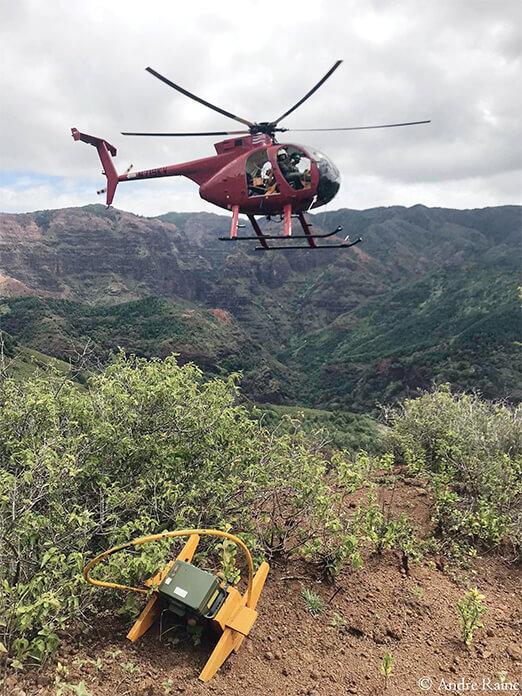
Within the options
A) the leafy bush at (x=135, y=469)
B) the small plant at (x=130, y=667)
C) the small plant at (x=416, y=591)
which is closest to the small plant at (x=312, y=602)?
the leafy bush at (x=135, y=469)

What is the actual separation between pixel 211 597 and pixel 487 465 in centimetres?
559

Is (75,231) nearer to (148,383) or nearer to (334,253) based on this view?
(334,253)

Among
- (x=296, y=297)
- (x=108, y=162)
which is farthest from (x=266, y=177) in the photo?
(x=296, y=297)

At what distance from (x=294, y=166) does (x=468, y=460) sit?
6960mm

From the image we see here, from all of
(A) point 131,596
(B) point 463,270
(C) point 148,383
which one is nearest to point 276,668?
(A) point 131,596

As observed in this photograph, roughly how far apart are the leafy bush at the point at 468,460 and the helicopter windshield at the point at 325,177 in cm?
556

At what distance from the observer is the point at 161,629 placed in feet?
11.5

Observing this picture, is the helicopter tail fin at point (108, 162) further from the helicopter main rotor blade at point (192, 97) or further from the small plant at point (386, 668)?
the small plant at point (386, 668)

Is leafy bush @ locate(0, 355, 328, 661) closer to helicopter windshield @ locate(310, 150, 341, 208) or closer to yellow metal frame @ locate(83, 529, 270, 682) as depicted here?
yellow metal frame @ locate(83, 529, 270, 682)

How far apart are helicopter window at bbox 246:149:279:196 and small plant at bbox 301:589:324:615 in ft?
25.3

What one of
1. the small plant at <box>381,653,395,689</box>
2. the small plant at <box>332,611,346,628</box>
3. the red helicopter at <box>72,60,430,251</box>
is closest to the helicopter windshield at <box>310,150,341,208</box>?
the red helicopter at <box>72,60,430,251</box>

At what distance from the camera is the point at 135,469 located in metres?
4.72

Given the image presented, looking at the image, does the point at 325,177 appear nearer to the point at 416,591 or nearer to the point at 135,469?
the point at 135,469

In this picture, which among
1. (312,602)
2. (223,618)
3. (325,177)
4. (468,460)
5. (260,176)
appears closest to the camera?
(223,618)
